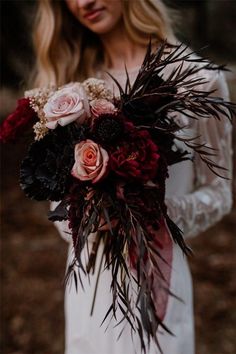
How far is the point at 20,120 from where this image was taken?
165 centimetres

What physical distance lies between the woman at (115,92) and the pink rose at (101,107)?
0.67 ft

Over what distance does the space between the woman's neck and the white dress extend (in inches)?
1.8

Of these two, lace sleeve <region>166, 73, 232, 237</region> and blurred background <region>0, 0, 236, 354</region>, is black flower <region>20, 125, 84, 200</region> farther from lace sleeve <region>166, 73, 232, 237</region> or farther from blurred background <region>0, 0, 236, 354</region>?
blurred background <region>0, 0, 236, 354</region>

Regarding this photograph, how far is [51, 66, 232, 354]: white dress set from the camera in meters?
1.80

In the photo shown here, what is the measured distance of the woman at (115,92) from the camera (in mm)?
1837

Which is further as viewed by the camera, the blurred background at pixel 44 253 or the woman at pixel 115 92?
the blurred background at pixel 44 253

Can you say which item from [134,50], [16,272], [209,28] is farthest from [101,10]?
[209,28]

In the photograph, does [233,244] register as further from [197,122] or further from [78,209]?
[78,209]

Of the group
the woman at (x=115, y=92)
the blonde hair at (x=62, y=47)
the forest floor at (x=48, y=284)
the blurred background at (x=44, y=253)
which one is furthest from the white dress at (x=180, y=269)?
the forest floor at (x=48, y=284)

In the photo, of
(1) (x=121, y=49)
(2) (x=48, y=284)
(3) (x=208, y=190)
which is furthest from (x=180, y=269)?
(2) (x=48, y=284)

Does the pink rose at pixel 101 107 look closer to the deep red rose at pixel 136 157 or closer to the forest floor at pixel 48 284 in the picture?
the deep red rose at pixel 136 157

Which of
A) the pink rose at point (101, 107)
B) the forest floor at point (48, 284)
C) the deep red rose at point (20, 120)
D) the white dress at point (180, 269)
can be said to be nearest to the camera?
the pink rose at point (101, 107)

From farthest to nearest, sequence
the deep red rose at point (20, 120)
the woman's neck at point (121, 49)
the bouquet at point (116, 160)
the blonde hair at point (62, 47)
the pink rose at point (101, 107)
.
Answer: the blonde hair at point (62, 47)
the woman's neck at point (121, 49)
the deep red rose at point (20, 120)
the pink rose at point (101, 107)
the bouquet at point (116, 160)

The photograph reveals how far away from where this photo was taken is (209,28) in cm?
702
